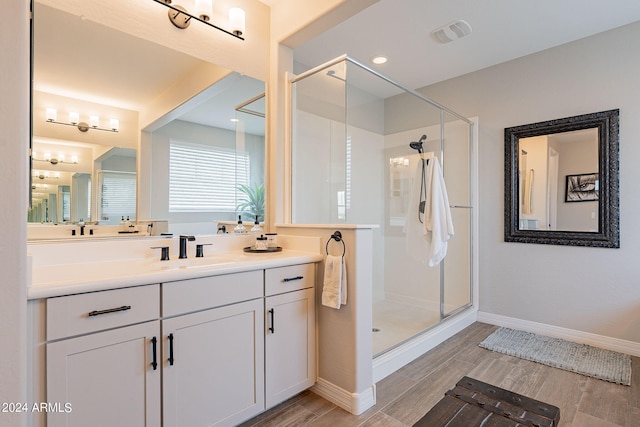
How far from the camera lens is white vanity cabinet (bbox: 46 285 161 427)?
1107 millimetres

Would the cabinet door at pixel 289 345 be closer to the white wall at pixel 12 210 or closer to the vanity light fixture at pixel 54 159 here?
the white wall at pixel 12 210

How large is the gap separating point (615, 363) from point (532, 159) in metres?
1.78

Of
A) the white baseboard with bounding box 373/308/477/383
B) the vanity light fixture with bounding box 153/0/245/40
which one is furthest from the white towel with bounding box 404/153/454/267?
the vanity light fixture with bounding box 153/0/245/40

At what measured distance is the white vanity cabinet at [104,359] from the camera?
1107mm

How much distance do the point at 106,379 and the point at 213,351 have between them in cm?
42

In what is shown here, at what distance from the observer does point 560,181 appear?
2.89 m

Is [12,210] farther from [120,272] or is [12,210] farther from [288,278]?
[288,278]

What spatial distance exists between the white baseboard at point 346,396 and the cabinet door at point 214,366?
0.42 metres

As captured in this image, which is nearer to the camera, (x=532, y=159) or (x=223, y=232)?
(x=223, y=232)

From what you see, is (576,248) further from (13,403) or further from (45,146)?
(45,146)

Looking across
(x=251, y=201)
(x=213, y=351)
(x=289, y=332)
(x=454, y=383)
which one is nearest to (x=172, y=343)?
(x=213, y=351)

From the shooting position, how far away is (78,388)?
1.14m

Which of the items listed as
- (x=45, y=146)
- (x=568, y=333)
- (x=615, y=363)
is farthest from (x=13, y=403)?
(x=568, y=333)

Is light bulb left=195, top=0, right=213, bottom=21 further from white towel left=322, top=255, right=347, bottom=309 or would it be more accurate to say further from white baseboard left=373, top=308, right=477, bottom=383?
white baseboard left=373, top=308, right=477, bottom=383
